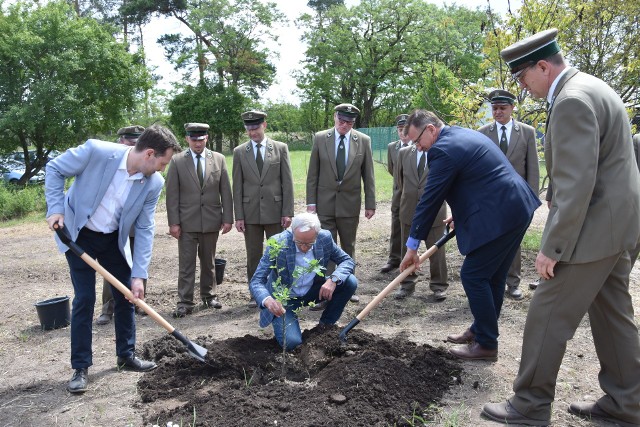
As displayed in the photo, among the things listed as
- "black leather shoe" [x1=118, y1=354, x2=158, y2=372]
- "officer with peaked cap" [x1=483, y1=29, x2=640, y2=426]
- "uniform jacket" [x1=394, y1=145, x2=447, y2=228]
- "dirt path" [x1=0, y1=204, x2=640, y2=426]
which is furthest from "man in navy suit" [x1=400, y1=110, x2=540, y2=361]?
"black leather shoe" [x1=118, y1=354, x2=158, y2=372]

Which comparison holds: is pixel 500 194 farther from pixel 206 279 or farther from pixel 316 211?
pixel 206 279

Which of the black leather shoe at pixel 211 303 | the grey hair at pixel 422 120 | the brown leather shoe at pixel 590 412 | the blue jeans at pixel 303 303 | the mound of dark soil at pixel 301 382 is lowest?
the brown leather shoe at pixel 590 412

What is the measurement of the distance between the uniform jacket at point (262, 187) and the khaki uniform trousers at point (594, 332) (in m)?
3.81

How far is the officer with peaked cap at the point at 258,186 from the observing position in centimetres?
664

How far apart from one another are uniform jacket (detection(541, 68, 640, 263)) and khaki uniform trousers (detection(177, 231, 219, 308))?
428 cm

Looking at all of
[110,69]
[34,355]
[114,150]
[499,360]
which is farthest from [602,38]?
[110,69]

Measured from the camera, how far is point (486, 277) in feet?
14.6

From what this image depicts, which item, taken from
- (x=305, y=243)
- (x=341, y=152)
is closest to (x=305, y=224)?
(x=305, y=243)

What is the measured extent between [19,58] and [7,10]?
171 centimetres

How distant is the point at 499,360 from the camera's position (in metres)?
4.70

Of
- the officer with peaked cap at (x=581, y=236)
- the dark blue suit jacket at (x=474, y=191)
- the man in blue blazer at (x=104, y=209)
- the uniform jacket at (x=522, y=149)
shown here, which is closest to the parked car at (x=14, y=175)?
the man in blue blazer at (x=104, y=209)

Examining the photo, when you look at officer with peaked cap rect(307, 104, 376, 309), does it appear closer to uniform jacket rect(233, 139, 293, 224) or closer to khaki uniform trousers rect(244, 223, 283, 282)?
uniform jacket rect(233, 139, 293, 224)

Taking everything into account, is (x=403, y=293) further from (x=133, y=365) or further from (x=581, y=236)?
(x=581, y=236)

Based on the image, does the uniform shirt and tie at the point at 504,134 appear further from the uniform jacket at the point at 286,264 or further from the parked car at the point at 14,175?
the parked car at the point at 14,175
